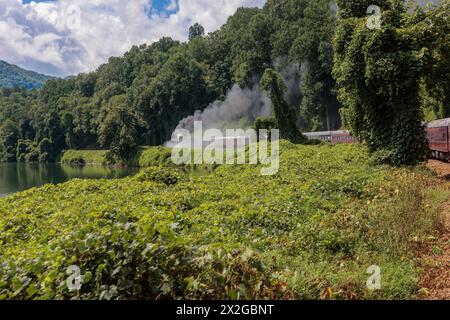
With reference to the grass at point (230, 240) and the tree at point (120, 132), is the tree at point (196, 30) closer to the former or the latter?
the tree at point (120, 132)

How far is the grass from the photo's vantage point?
14.8ft

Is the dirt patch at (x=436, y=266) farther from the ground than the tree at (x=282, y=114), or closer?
closer

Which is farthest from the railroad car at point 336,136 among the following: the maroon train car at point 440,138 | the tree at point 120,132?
the tree at point 120,132

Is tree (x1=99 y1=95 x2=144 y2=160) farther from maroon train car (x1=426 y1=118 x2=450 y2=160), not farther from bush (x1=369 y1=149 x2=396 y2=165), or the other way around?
bush (x1=369 y1=149 x2=396 y2=165)

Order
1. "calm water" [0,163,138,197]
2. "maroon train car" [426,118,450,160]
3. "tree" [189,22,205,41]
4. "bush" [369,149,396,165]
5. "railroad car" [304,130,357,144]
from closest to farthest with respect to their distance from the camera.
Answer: "bush" [369,149,396,165] < "maroon train car" [426,118,450,160] < "calm water" [0,163,138,197] < "railroad car" [304,130,357,144] < "tree" [189,22,205,41]

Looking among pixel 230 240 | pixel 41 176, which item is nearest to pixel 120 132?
pixel 41 176

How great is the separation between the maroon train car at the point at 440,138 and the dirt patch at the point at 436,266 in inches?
598

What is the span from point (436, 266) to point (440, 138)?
62.1 feet

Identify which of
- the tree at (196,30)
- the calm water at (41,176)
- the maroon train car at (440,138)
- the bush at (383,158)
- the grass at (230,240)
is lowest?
the calm water at (41,176)

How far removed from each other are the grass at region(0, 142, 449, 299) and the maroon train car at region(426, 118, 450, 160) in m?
8.50

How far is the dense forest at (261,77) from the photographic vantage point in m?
15.6

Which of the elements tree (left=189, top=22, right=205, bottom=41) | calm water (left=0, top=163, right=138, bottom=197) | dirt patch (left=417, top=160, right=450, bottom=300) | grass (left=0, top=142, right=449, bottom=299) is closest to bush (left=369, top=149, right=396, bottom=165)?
grass (left=0, top=142, right=449, bottom=299)
